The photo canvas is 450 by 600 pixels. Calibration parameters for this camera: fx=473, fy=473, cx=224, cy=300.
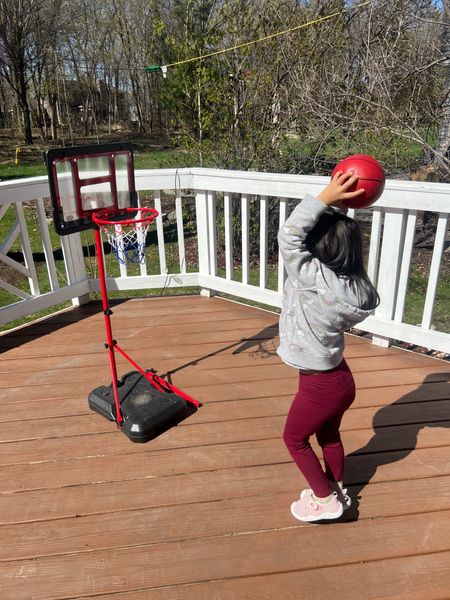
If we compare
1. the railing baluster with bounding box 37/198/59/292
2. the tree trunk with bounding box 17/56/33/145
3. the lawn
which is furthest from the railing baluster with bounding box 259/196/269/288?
the tree trunk with bounding box 17/56/33/145

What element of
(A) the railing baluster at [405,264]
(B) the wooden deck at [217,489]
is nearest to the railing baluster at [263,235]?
→ (B) the wooden deck at [217,489]

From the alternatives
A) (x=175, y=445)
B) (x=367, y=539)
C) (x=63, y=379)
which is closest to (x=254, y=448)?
(x=175, y=445)

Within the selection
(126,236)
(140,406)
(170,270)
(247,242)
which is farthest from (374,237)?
(170,270)

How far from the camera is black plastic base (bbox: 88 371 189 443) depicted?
2.29 metres

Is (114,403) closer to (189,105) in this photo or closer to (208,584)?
(208,584)

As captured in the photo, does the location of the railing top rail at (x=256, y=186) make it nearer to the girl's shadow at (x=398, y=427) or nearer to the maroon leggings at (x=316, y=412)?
the girl's shadow at (x=398, y=427)

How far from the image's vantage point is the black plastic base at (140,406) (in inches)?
90.2

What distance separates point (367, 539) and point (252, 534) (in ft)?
1.41

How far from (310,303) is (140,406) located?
1.20 meters

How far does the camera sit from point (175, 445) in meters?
2.27

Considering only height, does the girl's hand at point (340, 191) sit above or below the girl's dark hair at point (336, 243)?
above

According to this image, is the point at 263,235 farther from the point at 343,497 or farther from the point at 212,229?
the point at 343,497

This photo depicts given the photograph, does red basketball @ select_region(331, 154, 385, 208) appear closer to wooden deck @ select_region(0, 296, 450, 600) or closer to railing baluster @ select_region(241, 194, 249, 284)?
wooden deck @ select_region(0, 296, 450, 600)

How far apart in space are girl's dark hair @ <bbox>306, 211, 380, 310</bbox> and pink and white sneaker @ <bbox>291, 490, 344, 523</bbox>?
91cm
